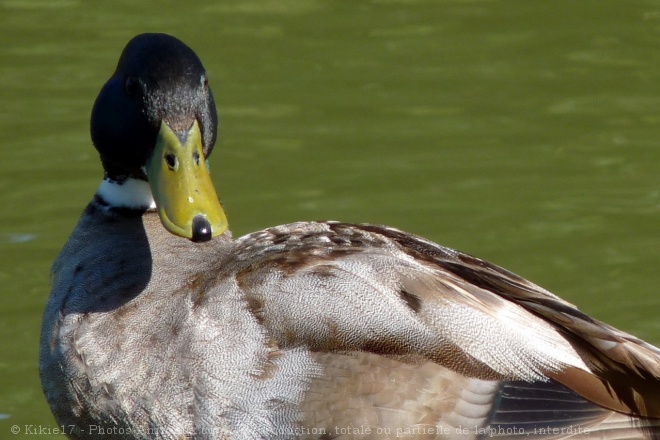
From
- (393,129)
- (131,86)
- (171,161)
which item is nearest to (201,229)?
(171,161)

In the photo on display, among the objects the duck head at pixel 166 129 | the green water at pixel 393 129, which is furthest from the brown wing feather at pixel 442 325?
the green water at pixel 393 129

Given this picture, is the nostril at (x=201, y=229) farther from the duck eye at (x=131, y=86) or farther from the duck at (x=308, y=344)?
the duck eye at (x=131, y=86)

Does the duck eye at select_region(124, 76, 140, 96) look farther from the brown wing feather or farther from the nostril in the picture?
the brown wing feather

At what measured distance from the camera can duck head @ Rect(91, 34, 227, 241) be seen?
524 centimetres

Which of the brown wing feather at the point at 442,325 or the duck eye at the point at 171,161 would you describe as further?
the duck eye at the point at 171,161

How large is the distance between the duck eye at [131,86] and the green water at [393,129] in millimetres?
1838

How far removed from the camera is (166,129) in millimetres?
5457

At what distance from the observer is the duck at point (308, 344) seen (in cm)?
491

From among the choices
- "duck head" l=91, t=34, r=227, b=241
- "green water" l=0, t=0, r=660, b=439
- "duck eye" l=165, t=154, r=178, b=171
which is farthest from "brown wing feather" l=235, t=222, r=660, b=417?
"green water" l=0, t=0, r=660, b=439

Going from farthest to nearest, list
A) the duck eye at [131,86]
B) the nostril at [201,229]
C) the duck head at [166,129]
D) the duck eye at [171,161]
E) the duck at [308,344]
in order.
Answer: the duck eye at [131,86] < the duck eye at [171,161] < the duck head at [166,129] < the nostril at [201,229] < the duck at [308,344]

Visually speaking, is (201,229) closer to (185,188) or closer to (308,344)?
(185,188)

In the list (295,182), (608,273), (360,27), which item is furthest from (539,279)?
(360,27)

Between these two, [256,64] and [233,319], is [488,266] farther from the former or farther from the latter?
[256,64]

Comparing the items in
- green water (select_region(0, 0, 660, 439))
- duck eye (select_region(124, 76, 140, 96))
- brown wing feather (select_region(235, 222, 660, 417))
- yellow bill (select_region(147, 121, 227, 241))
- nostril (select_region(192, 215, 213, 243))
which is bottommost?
green water (select_region(0, 0, 660, 439))
